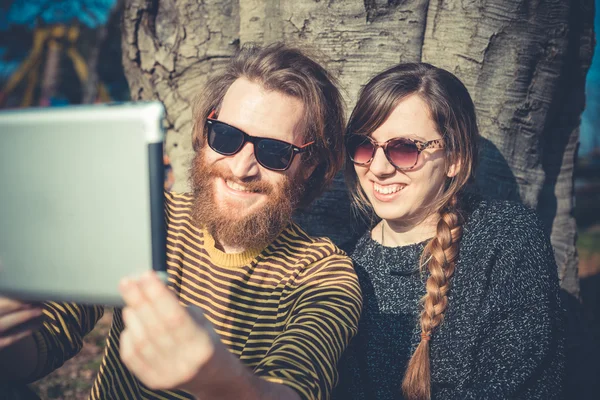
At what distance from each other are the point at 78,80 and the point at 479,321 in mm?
17405

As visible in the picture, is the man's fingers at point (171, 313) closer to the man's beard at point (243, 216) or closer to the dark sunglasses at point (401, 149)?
the man's beard at point (243, 216)

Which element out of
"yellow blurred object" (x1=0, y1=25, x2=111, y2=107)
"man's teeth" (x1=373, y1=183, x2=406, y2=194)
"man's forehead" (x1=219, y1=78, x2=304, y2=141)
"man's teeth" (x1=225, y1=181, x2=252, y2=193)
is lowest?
"yellow blurred object" (x1=0, y1=25, x2=111, y2=107)

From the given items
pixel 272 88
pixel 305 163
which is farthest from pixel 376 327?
pixel 272 88

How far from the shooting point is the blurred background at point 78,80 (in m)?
3.95

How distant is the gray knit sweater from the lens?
205 cm

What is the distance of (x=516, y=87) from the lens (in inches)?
118

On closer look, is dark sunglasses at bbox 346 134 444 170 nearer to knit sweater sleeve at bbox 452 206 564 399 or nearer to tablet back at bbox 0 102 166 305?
knit sweater sleeve at bbox 452 206 564 399

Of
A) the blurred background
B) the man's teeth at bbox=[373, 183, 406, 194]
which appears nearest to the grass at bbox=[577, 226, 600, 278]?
the blurred background

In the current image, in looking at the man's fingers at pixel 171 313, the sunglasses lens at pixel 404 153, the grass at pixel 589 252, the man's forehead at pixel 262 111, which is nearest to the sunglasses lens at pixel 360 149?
the sunglasses lens at pixel 404 153

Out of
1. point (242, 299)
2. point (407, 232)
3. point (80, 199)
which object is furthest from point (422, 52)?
point (80, 199)

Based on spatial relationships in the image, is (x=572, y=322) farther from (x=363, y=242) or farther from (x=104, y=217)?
(x=104, y=217)

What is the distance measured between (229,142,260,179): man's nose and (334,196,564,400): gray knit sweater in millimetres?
810

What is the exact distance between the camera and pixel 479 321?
2121 mm

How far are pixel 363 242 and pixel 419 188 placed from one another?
0.48 metres
